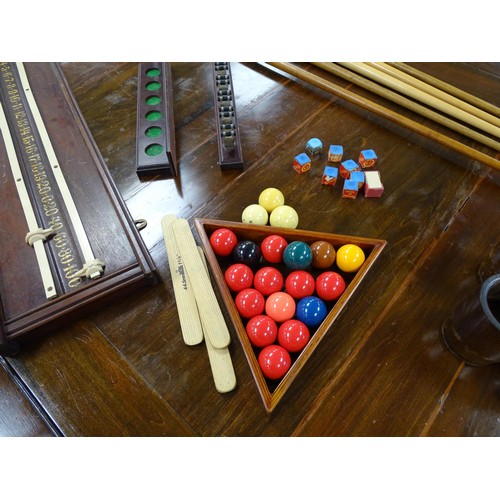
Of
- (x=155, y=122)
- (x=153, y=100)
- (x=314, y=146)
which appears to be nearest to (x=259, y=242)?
(x=314, y=146)

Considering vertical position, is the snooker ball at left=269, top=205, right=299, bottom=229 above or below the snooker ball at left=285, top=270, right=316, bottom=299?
above

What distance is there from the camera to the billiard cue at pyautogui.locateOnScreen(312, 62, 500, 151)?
3.59 ft

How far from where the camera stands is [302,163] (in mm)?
1032

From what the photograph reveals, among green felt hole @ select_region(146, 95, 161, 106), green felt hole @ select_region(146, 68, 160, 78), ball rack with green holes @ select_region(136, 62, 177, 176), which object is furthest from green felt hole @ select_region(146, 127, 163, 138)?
green felt hole @ select_region(146, 68, 160, 78)

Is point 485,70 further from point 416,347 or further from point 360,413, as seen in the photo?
point 360,413

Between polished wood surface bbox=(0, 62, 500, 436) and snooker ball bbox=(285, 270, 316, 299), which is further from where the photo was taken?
snooker ball bbox=(285, 270, 316, 299)

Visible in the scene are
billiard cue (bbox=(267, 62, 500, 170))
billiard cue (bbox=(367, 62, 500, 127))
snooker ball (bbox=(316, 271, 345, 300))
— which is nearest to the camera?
snooker ball (bbox=(316, 271, 345, 300))

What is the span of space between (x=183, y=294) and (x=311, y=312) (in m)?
0.30

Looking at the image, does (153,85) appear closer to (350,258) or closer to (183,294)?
(183,294)

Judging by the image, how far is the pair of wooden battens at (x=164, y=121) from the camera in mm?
1068

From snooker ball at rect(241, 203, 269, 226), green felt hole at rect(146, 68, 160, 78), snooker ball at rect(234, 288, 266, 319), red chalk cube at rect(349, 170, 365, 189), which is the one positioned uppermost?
green felt hole at rect(146, 68, 160, 78)

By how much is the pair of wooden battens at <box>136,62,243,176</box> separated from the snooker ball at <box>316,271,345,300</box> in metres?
0.46

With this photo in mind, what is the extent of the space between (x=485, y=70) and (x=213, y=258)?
132 cm

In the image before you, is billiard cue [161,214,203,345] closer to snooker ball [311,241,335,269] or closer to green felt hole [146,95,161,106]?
snooker ball [311,241,335,269]
